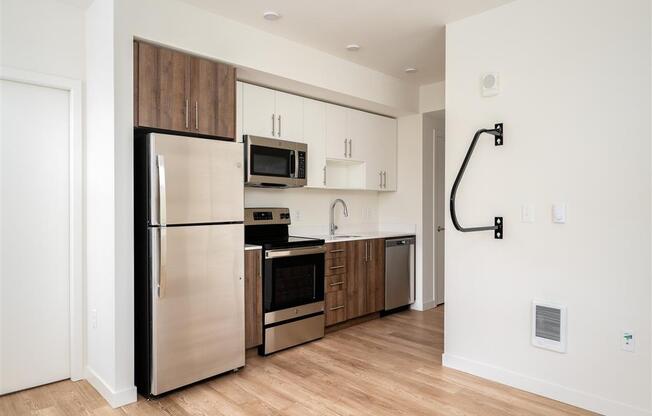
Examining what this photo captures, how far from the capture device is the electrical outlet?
97.8 inches

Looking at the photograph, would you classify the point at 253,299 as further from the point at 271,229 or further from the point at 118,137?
the point at 118,137

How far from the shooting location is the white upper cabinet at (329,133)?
12.4ft


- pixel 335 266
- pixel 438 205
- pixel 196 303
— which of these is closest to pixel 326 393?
pixel 196 303

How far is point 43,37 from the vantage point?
115 inches

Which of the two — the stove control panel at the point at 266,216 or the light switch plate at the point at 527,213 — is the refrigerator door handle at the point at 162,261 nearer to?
the stove control panel at the point at 266,216

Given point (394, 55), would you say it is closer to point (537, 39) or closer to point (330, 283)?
point (537, 39)

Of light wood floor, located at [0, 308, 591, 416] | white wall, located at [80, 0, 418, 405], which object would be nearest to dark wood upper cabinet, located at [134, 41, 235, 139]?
white wall, located at [80, 0, 418, 405]

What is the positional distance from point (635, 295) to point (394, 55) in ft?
9.12

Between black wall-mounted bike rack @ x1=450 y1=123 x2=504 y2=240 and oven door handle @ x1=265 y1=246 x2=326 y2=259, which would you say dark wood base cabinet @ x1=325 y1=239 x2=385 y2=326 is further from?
black wall-mounted bike rack @ x1=450 y1=123 x2=504 y2=240

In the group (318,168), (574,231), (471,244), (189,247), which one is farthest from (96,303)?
(574,231)

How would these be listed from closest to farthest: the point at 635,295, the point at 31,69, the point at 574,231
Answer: the point at 635,295 → the point at 574,231 → the point at 31,69

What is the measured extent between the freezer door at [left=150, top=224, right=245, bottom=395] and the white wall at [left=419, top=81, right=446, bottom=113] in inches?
116

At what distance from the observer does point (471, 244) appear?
321 cm

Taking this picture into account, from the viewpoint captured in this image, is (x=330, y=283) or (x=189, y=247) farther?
(x=330, y=283)
